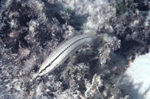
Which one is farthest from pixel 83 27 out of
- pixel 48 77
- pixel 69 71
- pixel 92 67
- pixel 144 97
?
pixel 144 97

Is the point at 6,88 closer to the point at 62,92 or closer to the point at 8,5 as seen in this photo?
the point at 62,92

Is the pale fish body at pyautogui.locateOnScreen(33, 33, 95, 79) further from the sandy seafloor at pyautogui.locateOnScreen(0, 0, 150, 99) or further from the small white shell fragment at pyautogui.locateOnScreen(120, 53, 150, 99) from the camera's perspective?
the small white shell fragment at pyautogui.locateOnScreen(120, 53, 150, 99)

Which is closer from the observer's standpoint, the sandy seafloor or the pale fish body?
the pale fish body

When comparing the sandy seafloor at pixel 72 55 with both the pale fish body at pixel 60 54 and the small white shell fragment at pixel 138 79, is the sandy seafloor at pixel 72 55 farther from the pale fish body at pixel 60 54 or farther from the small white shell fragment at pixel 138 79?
the pale fish body at pixel 60 54

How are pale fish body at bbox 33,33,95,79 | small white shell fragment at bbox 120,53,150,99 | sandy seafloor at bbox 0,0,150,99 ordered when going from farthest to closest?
small white shell fragment at bbox 120,53,150,99 → sandy seafloor at bbox 0,0,150,99 → pale fish body at bbox 33,33,95,79

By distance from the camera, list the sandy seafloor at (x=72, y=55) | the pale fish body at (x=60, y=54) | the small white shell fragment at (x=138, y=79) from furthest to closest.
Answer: the small white shell fragment at (x=138, y=79) < the sandy seafloor at (x=72, y=55) < the pale fish body at (x=60, y=54)

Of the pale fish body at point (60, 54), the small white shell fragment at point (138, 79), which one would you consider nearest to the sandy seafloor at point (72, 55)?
the small white shell fragment at point (138, 79)

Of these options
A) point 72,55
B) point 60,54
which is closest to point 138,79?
point 72,55

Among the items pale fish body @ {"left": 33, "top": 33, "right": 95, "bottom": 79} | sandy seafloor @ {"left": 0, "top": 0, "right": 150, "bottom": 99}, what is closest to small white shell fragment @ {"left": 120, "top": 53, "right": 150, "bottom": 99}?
sandy seafloor @ {"left": 0, "top": 0, "right": 150, "bottom": 99}

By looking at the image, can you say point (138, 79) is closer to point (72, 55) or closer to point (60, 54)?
point (72, 55)
